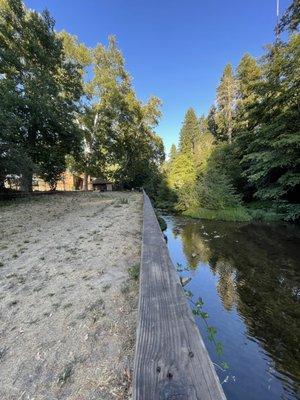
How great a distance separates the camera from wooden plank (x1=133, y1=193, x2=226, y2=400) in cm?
89

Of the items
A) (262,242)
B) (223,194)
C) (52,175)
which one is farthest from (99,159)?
(262,242)

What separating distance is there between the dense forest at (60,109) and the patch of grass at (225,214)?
9.27 meters

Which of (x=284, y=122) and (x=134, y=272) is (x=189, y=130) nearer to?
(x=284, y=122)

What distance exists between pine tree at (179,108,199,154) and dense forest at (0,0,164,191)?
974 centimetres

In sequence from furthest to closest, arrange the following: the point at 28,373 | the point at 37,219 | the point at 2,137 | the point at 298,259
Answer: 1. the point at 2,137
2. the point at 37,219
3. the point at 298,259
4. the point at 28,373

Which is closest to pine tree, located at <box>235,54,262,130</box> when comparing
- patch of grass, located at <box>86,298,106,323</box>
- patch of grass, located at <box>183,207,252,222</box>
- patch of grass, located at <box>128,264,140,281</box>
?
patch of grass, located at <box>183,207,252,222</box>

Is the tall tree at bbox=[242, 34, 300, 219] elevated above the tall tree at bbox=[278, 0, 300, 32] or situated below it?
below

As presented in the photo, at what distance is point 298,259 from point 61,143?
50.0 feet

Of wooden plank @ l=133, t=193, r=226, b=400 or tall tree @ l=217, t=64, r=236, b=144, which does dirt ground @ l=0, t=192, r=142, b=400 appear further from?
tall tree @ l=217, t=64, r=236, b=144

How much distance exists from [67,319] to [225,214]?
13284 mm

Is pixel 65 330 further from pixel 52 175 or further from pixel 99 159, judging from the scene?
pixel 99 159

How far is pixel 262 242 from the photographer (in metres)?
8.50

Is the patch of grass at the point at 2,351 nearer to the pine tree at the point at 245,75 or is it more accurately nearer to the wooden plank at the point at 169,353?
the wooden plank at the point at 169,353

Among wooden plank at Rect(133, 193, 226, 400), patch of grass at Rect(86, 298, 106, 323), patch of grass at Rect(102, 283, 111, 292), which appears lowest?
patch of grass at Rect(86, 298, 106, 323)
